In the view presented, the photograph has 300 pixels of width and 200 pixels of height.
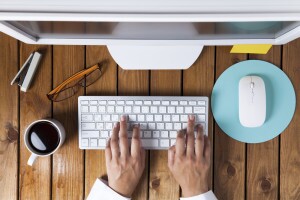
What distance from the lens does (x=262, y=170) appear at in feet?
2.56

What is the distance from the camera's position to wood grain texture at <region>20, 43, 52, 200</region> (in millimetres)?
775

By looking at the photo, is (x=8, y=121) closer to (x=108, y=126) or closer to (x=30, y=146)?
(x=30, y=146)

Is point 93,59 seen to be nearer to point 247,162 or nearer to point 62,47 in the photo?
point 62,47

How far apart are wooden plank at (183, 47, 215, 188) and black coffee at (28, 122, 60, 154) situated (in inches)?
12.2

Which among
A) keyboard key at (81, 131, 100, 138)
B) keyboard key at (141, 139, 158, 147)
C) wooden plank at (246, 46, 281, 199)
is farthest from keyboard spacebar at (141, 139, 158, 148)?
wooden plank at (246, 46, 281, 199)

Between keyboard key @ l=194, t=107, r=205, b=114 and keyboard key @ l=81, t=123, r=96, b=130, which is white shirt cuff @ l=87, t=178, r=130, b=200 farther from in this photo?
keyboard key @ l=194, t=107, r=205, b=114

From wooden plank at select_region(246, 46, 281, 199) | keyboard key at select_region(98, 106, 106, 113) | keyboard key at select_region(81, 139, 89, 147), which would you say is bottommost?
wooden plank at select_region(246, 46, 281, 199)

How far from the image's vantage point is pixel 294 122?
2.54 feet

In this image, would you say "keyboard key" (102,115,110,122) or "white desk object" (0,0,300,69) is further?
"keyboard key" (102,115,110,122)

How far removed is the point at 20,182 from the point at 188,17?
1.90 feet

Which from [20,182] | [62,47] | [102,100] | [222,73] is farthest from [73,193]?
[222,73]

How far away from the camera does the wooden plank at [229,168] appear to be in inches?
30.6

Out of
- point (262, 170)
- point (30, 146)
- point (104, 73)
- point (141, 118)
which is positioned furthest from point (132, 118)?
point (262, 170)

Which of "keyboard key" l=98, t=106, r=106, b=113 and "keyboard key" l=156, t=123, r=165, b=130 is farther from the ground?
"keyboard key" l=98, t=106, r=106, b=113
